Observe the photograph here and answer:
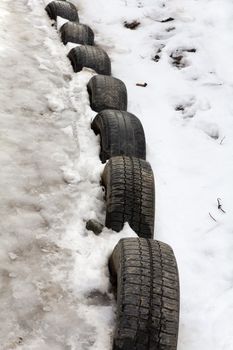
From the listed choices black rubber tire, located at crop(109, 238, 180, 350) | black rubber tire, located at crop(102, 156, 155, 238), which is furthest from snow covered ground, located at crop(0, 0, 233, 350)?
black rubber tire, located at crop(109, 238, 180, 350)

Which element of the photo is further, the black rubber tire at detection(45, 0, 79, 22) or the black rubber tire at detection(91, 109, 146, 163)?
the black rubber tire at detection(45, 0, 79, 22)

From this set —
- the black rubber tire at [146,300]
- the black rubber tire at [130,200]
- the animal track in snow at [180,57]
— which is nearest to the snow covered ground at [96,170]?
the animal track in snow at [180,57]

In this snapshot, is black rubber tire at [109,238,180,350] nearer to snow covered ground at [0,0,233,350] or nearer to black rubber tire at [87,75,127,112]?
snow covered ground at [0,0,233,350]

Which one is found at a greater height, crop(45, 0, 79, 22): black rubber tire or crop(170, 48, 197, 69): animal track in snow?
crop(45, 0, 79, 22): black rubber tire

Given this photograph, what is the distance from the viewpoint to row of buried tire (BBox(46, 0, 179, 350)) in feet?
9.52

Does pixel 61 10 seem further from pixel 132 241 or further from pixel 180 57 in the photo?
pixel 132 241

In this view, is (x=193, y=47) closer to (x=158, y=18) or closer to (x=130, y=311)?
(x=158, y=18)

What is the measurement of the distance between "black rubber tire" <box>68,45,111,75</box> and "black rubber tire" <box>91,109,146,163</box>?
1.71 metres

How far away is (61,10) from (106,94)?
3.06 metres

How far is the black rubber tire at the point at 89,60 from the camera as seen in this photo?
6.49m

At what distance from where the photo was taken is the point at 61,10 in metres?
7.98

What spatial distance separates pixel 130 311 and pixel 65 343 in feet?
1.49

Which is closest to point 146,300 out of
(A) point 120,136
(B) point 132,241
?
(B) point 132,241

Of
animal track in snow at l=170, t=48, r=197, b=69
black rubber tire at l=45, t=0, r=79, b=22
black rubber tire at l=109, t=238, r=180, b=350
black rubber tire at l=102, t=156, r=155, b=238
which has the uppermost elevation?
black rubber tire at l=45, t=0, r=79, b=22
